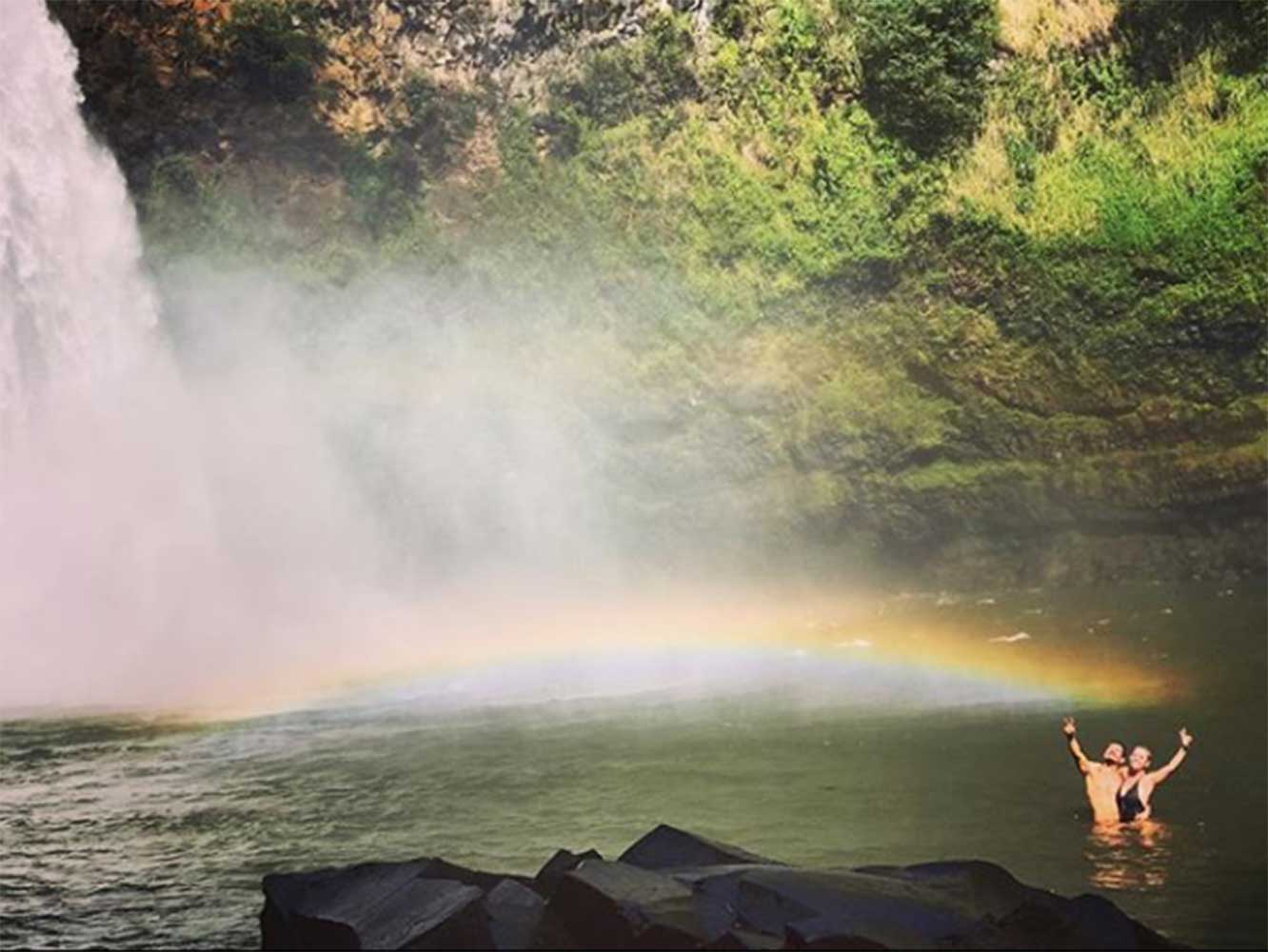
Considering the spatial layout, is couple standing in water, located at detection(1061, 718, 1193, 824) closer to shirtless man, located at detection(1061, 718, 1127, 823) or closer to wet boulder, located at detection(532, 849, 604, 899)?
shirtless man, located at detection(1061, 718, 1127, 823)

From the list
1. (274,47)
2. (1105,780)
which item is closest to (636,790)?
(1105,780)

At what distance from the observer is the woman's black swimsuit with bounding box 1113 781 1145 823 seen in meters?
14.9

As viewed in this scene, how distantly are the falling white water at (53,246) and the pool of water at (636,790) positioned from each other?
43.1ft

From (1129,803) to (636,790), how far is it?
522 centimetres

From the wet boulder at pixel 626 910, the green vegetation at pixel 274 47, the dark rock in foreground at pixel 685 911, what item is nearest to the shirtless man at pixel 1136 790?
the dark rock in foreground at pixel 685 911

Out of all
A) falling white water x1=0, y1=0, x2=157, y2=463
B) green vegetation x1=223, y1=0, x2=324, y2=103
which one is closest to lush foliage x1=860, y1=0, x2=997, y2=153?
green vegetation x1=223, y1=0, x2=324, y2=103

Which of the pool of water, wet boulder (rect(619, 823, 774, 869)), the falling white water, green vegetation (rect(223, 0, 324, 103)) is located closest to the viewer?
wet boulder (rect(619, 823, 774, 869))

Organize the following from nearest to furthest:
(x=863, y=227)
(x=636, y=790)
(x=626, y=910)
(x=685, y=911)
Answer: (x=626, y=910) < (x=685, y=911) < (x=636, y=790) < (x=863, y=227)

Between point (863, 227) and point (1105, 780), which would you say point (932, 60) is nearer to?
A: point (863, 227)

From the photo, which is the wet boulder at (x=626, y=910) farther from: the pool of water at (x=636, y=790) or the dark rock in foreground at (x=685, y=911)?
the pool of water at (x=636, y=790)

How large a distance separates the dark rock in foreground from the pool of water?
4.05 ft

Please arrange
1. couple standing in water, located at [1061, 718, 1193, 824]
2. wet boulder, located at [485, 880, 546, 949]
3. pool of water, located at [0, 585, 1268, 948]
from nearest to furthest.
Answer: wet boulder, located at [485, 880, 546, 949] → pool of water, located at [0, 585, 1268, 948] → couple standing in water, located at [1061, 718, 1193, 824]

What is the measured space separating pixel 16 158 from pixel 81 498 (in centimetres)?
746

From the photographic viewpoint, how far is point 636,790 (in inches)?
687
